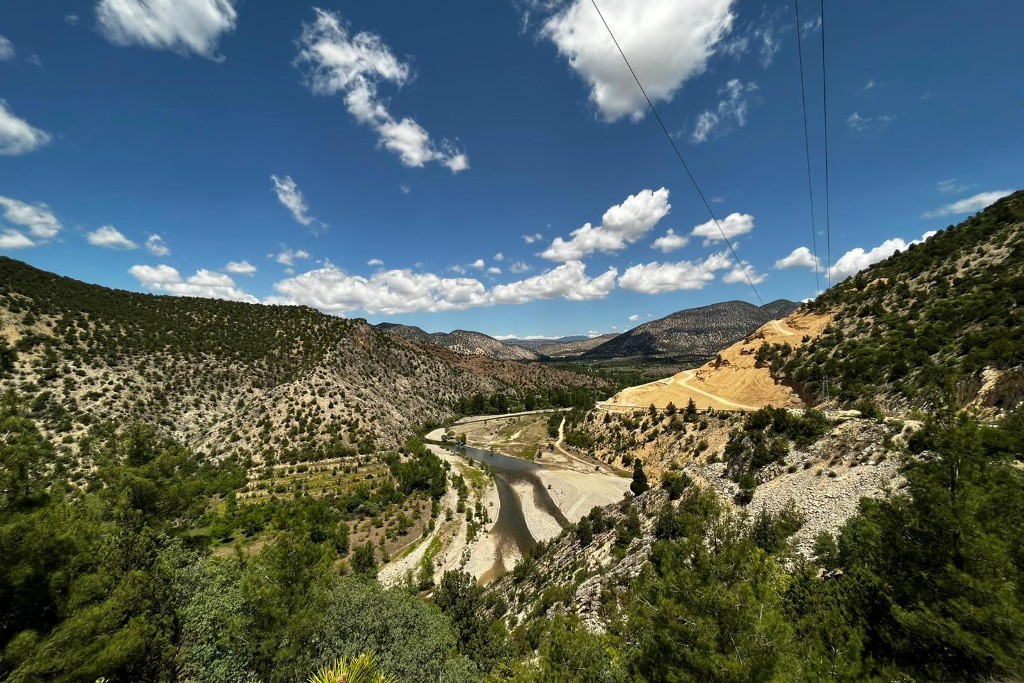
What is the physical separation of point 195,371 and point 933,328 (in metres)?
102

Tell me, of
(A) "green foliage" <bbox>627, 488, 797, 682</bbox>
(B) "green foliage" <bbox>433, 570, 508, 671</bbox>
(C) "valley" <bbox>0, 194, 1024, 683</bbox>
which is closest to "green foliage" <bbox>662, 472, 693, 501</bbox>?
(C) "valley" <bbox>0, 194, 1024, 683</bbox>

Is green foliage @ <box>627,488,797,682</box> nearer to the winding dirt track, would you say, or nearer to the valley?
the valley

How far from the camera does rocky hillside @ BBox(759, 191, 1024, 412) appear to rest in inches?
952

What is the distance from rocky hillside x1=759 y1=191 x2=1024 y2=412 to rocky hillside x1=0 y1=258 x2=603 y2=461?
6981 cm

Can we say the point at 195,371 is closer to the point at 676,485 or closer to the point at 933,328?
the point at 676,485

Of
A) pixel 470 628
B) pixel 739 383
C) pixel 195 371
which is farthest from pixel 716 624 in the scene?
pixel 195 371

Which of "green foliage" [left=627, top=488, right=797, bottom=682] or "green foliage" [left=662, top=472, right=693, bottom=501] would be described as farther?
"green foliage" [left=662, top=472, right=693, bottom=501]

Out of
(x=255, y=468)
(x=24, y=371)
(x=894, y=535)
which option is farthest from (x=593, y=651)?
(x=24, y=371)

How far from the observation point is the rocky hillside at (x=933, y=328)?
24188 millimetres

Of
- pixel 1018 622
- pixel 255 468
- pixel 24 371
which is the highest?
pixel 24 371

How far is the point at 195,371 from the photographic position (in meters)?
65.6

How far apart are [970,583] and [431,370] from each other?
422 ft

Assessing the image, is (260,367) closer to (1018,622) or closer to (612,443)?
(612,443)

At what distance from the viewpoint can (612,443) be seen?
203ft
